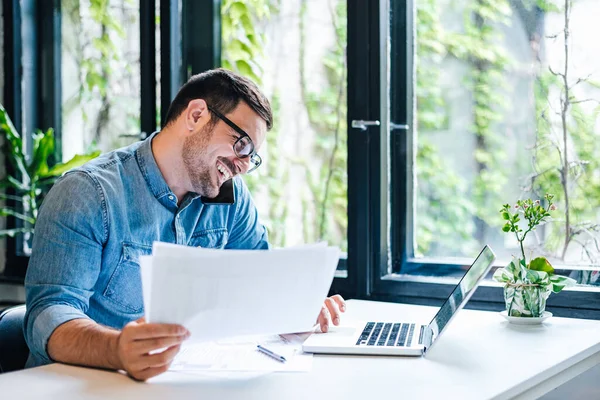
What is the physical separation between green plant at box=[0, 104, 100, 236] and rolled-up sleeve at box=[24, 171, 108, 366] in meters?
1.45

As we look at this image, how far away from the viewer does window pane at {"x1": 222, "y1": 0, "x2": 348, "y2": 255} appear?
2488 mm

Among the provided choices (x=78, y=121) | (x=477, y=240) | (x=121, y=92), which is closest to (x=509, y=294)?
(x=477, y=240)

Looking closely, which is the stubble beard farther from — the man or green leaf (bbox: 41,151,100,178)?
green leaf (bbox: 41,151,100,178)

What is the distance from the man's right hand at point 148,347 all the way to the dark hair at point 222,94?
69 cm

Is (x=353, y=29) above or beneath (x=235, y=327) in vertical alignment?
above

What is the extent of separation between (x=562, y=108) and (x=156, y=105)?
1471 mm

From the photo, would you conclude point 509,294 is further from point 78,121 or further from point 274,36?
point 78,121

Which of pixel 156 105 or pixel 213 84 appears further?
pixel 156 105

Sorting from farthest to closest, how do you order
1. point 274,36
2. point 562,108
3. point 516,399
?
point 274,36
point 562,108
point 516,399

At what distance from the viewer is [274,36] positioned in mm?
2648

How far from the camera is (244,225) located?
2068 millimetres

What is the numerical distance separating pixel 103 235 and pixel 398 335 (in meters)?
0.66

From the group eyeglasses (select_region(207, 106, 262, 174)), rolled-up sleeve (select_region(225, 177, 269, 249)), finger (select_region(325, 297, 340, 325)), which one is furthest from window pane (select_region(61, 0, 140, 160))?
finger (select_region(325, 297, 340, 325))

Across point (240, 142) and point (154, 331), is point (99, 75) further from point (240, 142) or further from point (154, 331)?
point (154, 331)
